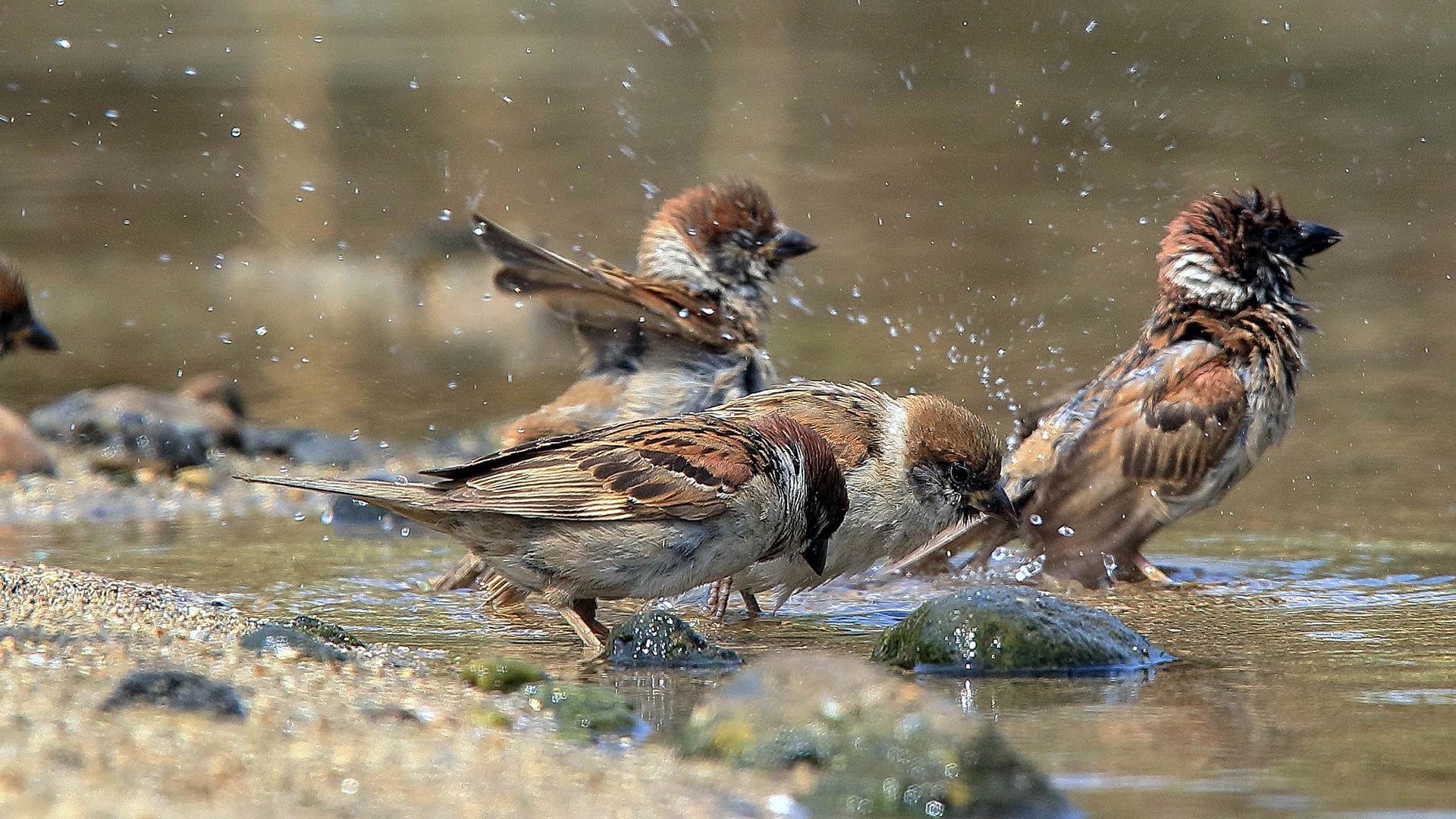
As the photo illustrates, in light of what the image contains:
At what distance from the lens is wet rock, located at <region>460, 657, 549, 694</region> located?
14.7ft

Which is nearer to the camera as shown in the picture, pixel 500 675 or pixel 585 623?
pixel 500 675

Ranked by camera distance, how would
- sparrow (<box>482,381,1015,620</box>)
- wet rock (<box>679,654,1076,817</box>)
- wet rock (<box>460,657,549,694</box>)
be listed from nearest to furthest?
wet rock (<box>679,654,1076,817</box>) → wet rock (<box>460,657,549,694</box>) → sparrow (<box>482,381,1015,620</box>)

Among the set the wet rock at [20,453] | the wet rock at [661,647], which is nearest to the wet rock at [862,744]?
the wet rock at [661,647]

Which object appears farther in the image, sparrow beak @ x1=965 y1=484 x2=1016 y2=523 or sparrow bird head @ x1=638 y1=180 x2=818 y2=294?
sparrow bird head @ x1=638 y1=180 x2=818 y2=294

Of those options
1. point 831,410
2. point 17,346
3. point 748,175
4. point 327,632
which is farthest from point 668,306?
point 748,175

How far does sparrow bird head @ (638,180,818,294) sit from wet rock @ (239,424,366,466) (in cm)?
192

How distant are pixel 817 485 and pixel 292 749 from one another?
207cm

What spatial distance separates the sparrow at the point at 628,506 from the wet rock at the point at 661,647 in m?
0.13

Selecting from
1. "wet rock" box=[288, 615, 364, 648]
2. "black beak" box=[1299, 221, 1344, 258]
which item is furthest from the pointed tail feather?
"black beak" box=[1299, 221, 1344, 258]

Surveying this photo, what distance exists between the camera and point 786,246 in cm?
736

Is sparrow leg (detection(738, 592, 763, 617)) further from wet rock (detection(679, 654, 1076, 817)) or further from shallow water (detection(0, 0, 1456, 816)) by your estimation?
wet rock (detection(679, 654, 1076, 817))

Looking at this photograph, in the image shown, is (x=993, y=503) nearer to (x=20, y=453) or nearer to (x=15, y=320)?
(x=20, y=453)

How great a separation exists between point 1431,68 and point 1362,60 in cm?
91

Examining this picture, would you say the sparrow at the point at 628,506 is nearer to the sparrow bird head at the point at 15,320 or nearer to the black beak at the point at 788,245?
the black beak at the point at 788,245
